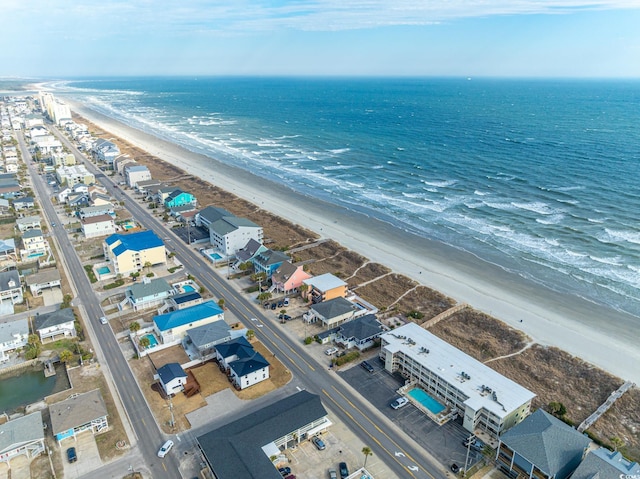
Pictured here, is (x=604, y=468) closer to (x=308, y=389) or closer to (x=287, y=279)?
(x=308, y=389)

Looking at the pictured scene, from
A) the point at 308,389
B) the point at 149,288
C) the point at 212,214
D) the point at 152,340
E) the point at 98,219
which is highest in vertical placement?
the point at 212,214

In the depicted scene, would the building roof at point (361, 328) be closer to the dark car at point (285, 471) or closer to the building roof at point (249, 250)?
the dark car at point (285, 471)

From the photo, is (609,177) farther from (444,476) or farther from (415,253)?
(444,476)

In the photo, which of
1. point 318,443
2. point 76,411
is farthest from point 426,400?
point 76,411

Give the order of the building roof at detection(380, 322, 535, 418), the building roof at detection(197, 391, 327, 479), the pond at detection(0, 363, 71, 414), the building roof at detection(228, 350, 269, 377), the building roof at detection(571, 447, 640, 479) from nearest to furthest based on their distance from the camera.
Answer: the building roof at detection(571, 447, 640, 479), the building roof at detection(197, 391, 327, 479), the building roof at detection(380, 322, 535, 418), the pond at detection(0, 363, 71, 414), the building roof at detection(228, 350, 269, 377)

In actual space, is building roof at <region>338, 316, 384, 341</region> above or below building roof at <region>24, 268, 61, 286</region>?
below

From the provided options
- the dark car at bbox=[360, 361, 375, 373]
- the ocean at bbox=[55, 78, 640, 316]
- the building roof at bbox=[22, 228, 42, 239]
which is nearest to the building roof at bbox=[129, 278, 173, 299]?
the building roof at bbox=[22, 228, 42, 239]

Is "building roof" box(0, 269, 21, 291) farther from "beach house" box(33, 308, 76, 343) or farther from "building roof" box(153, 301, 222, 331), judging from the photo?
"building roof" box(153, 301, 222, 331)
